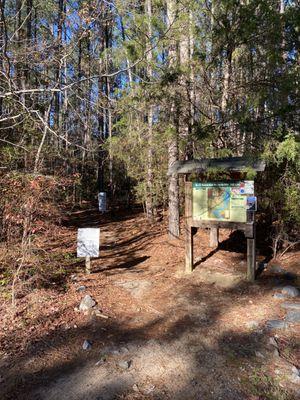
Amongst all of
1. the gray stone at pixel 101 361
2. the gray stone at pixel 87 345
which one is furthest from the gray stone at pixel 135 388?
the gray stone at pixel 87 345

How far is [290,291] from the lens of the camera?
180 inches

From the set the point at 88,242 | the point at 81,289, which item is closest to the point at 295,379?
the point at 81,289

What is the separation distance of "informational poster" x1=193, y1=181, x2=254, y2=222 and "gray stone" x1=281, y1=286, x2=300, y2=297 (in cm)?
114

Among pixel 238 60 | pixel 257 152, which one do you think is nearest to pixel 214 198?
pixel 257 152

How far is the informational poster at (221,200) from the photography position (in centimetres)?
520

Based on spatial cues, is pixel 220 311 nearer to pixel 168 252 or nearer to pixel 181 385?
pixel 181 385

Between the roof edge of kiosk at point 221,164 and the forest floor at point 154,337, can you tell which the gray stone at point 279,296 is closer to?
the forest floor at point 154,337

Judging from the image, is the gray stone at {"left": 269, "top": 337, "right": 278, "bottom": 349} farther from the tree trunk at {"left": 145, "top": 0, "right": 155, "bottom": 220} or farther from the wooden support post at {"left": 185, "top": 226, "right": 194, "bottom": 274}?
the tree trunk at {"left": 145, "top": 0, "right": 155, "bottom": 220}

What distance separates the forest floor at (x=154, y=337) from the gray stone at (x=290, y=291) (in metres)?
0.18

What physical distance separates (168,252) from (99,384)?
437 centimetres

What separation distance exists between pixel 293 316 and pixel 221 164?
238 cm

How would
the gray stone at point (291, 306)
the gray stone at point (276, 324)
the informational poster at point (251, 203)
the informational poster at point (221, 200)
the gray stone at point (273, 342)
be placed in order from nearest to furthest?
the gray stone at point (273, 342) < the gray stone at point (276, 324) < the gray stone at point (291, 306) < the informational poster at point (251, 203) < the informational poster at point (221, 200)

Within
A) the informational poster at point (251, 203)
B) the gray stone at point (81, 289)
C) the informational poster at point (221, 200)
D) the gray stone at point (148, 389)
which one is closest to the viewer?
the gray stone at point (148, 389)

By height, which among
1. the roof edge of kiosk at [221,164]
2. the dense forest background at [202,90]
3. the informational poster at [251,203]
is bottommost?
the informational poster at [251,203]
